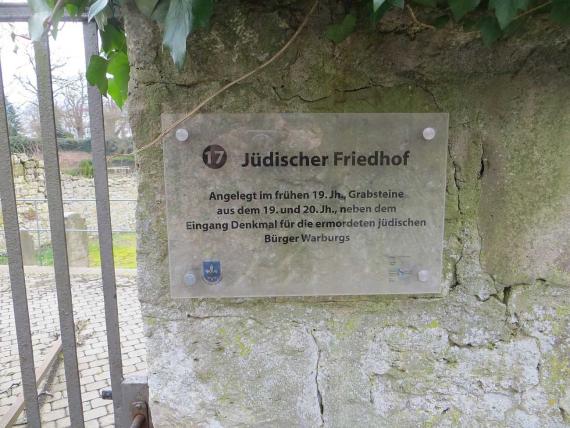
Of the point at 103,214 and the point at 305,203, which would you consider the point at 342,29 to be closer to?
the point at 305,203

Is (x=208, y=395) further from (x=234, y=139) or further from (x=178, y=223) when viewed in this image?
(x=234, y=139)

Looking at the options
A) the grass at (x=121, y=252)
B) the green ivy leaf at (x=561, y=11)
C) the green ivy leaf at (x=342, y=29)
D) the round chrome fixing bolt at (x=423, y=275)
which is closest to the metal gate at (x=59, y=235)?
the green ivy leaf at (x=342, y=29)

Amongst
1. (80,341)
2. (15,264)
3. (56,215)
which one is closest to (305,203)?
(56,215)

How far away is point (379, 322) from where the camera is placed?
3.78 ft

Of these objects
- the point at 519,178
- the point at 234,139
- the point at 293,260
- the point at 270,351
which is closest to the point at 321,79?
the point at 234,139

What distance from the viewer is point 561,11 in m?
0.89

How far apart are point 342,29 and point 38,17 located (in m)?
0.74

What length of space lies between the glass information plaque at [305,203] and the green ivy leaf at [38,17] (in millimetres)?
365

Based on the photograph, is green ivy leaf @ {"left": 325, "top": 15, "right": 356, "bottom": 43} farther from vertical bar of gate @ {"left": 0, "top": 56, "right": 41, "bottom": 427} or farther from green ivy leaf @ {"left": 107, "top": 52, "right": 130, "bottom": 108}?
vertical bar of gate @ {"left": 0, "top": 56, "right": 41, "bottom": 427}

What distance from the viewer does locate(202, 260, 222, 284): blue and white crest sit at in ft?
3.64

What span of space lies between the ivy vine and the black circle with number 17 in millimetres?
280

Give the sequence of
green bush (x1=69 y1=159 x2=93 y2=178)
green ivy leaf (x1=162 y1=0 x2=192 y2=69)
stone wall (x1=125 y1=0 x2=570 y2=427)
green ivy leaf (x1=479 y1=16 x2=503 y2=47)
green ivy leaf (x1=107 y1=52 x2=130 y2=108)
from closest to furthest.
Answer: green ivy leaf (x1=162 y1=0 x2=192 y2=69)
green ivy leaf (x1=479 y1=16 x2=503 y2=47)
stone wall (x1=125 y1=0 x2=570 y2=427)
green ivy leaf (x1=107 y1=52 x2=130 y2=108)
green bush (x1=69 y1=159 x2=93 y2=178)

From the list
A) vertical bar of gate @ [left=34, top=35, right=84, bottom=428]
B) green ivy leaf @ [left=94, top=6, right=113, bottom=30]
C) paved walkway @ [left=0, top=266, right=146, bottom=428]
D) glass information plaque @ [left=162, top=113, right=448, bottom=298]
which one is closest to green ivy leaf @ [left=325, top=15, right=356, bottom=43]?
glass information plaque @ [left=162, top=113, right=448, bottom=298]

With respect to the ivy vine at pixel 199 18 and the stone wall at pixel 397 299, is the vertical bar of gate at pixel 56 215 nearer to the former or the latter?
the ivy vine at pixel 199 18
